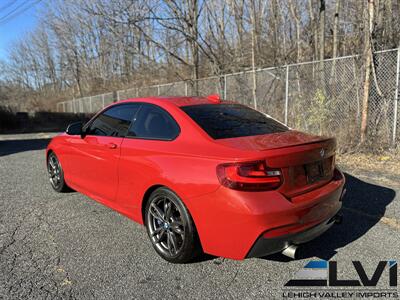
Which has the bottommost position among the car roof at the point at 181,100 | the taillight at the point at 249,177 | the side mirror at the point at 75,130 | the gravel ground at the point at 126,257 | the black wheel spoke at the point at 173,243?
the gravel ground at the point at 126,257

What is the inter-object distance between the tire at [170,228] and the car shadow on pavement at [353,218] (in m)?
0.81

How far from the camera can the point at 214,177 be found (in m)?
2.74

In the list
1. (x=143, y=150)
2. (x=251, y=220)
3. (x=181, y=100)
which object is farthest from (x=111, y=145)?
(x=251, y=220)

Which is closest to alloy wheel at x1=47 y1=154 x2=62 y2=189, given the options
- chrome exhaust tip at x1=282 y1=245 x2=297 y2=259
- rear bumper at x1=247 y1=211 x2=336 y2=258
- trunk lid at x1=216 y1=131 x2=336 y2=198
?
trunk lid at x1=216 y1=131 x2=336 y2=198

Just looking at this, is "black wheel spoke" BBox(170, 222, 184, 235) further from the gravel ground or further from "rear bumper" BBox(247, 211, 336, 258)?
"rear bumper" BBox(247, 211, 336, 258)

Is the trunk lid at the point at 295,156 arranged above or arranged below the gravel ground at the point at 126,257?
above

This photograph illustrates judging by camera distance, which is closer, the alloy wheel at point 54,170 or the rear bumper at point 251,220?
the rear bumper at point 251,220

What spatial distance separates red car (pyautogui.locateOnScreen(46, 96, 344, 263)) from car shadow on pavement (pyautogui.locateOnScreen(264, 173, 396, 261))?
0.39m

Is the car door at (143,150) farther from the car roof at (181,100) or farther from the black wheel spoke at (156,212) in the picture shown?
the black wheel spoke at (156,212)

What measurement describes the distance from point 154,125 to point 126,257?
1.35 meters

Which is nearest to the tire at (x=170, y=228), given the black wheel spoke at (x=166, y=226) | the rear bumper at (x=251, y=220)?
the black wheel spoke at (x=166, y=226)

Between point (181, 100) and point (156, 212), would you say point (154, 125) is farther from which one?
point (156, 212)

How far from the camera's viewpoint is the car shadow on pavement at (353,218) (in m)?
3.37

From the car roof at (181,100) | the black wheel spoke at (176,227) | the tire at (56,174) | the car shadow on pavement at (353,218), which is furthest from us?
the tire at (56,174)
